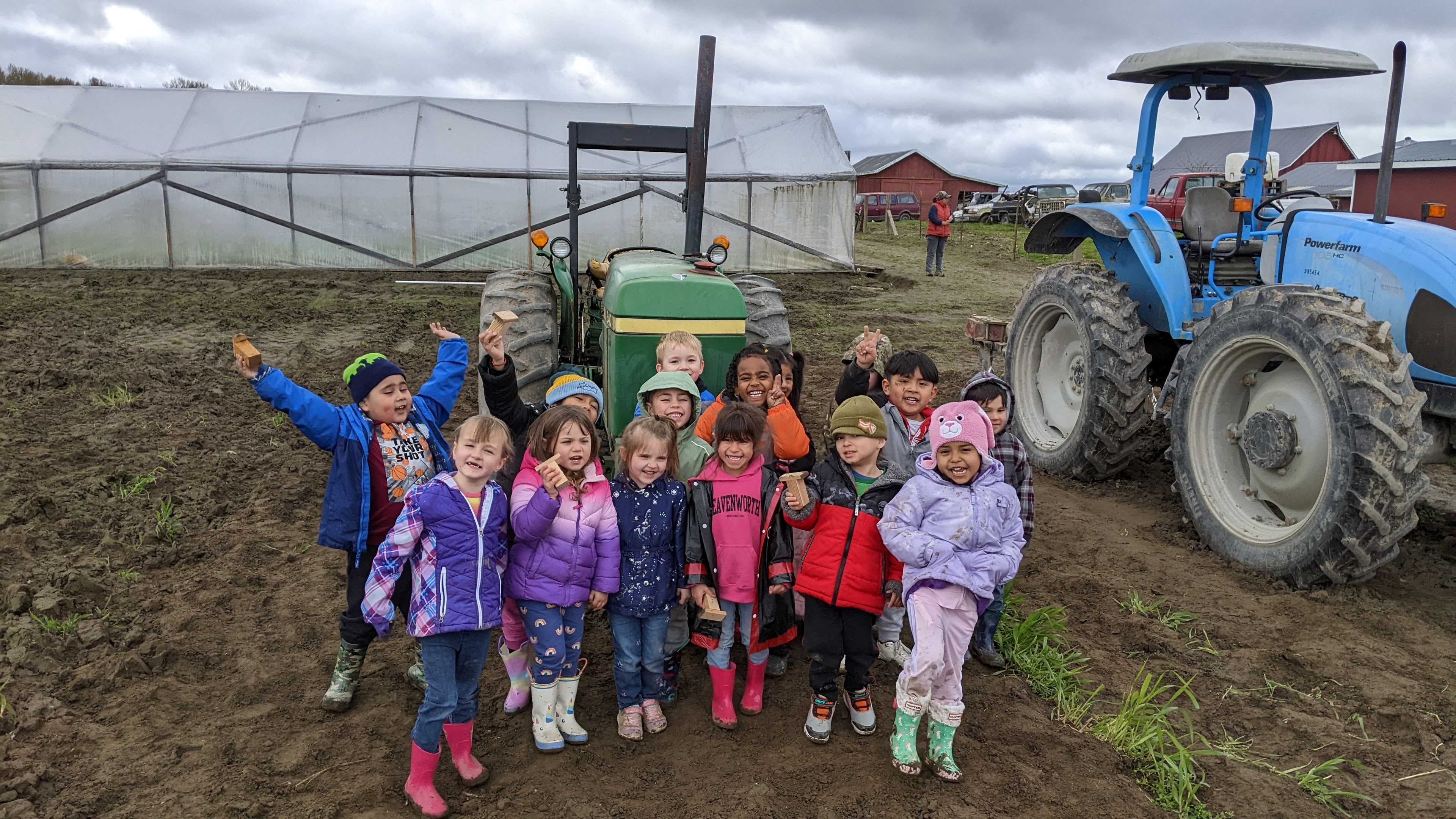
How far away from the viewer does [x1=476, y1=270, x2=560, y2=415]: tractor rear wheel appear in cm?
526

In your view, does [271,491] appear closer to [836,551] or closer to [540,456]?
[540,456]

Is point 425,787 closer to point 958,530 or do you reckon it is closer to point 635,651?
point 635,651

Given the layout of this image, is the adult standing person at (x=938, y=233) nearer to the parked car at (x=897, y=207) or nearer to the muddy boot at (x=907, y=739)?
the muddy boot at (x=907, y=739)

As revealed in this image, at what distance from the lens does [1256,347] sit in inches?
177

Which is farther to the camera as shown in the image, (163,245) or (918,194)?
(918,194)

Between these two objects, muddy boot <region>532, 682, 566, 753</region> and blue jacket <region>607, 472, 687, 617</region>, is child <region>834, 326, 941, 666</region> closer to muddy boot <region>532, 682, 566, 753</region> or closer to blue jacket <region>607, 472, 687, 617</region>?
blue jacket <region>607, 472, 687, 617</region>

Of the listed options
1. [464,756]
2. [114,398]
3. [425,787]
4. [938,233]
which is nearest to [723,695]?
[464,756]

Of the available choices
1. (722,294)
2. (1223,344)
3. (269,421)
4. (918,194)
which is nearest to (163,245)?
(269,421)

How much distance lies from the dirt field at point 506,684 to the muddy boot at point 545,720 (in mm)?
43

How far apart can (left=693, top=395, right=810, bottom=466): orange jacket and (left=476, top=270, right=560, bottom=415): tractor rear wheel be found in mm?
1603

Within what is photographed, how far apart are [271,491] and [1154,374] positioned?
216 inches

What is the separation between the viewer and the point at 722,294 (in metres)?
4.71

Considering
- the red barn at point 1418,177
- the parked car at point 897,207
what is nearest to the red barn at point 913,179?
the parked car at point 897,207

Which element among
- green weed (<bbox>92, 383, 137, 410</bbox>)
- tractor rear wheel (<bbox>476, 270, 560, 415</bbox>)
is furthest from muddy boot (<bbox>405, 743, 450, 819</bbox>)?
green weed (<bbox>92, 383, 137, 410</bbox>)
